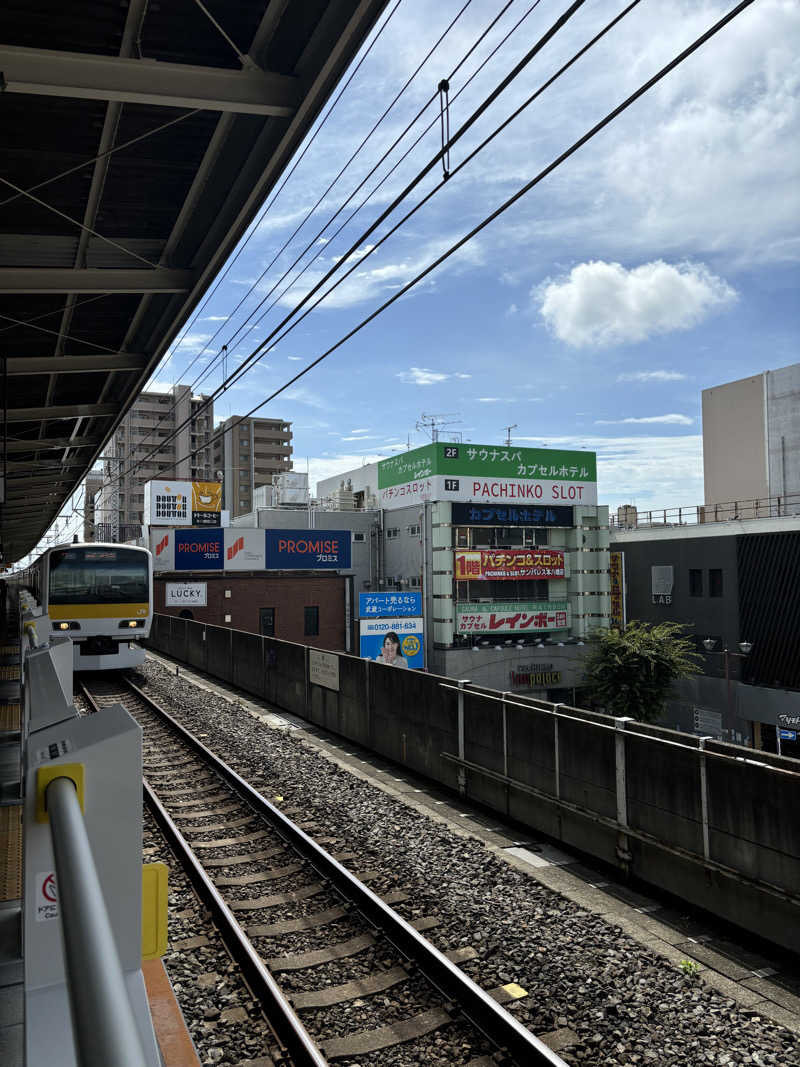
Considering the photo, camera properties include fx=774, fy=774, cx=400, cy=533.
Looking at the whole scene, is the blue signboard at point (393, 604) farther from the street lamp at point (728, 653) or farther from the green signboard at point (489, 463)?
the street lamp at point (728, 653)

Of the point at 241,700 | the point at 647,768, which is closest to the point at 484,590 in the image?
the point at 241,700

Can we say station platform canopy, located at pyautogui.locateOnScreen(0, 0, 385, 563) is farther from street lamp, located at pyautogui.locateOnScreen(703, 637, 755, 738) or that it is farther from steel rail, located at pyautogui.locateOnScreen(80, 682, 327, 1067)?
street lamp, located at pyautogui.locateOnScreen(703, 637, 755, 738)

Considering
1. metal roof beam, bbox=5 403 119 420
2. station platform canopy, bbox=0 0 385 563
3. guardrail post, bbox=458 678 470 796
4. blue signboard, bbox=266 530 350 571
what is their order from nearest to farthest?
station platform canopy, bbox=0 0 385 563 → guardrail post, bbox=458 678 470 796 → metal roof beam, bbox=5 403 119 420 → blue signboard, bbox=266 530 350 571

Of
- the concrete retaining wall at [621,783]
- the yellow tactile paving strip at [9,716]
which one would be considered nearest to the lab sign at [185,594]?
the concrete retaining wall at [621,783]

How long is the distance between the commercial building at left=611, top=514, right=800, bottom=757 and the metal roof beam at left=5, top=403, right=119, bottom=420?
23939 millimetres

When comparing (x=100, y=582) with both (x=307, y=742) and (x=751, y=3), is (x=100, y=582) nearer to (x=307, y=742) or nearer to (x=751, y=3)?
(x=307, y=742)

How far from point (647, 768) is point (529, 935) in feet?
7.79

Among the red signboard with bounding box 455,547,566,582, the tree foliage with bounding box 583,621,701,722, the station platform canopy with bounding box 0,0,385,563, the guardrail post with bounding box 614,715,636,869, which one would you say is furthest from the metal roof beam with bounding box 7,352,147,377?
the red signboard with bounding box 455,547,566,582

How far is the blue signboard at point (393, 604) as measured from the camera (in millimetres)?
39281

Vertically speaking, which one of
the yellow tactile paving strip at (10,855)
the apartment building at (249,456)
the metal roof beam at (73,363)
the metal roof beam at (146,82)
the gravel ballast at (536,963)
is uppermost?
the apartment building at (249,456)

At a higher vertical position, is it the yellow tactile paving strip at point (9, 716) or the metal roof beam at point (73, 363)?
the metal roof beam at point (73, 363)

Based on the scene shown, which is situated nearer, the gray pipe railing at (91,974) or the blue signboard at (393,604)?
the gray pipe railing at (91,974)

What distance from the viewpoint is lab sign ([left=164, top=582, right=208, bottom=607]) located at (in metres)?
42.2

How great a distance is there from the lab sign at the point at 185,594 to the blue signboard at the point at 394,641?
11.3 meters
